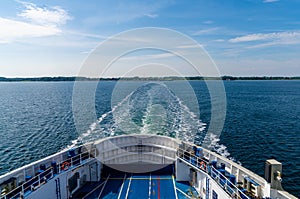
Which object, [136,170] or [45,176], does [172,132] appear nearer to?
[136,170]

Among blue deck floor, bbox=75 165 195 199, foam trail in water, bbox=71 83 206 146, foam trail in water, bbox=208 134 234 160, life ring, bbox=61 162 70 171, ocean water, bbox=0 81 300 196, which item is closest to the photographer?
life ring, bbox=61 162 70 171

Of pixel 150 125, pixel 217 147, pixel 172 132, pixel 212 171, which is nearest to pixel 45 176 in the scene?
pixel 212 171

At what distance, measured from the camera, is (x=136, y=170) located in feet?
42.9

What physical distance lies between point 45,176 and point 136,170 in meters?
5.27

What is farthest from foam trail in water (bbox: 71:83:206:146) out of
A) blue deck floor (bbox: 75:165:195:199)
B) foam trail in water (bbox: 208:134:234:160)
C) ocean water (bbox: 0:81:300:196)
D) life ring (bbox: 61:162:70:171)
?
life ring (bbox: 61:162:70:171)

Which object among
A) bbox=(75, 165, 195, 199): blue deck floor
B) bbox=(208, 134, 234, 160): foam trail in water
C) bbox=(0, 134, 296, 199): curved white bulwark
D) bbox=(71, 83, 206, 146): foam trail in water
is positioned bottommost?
bbox=(208, 134, 234, 160): foam trail in water

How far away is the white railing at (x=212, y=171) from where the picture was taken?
7.76 m

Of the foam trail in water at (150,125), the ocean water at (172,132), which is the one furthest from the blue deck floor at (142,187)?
the foam trail in water at (150,125)

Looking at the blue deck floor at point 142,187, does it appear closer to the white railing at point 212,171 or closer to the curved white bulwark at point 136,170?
the curved white bulwark at point 136,170

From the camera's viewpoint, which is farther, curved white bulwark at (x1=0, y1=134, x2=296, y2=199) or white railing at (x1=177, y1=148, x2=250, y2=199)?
curved white bulwark at (x1=0, y1=134, x2=296, y2=199)

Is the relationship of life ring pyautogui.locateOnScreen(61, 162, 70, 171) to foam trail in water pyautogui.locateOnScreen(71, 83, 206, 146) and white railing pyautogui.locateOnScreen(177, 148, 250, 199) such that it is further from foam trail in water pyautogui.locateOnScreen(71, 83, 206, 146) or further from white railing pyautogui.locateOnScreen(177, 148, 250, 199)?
foam trail in water pyautogui.locateOnScreen(71, 83, 206, 146)

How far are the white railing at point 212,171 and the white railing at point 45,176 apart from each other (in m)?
4.84

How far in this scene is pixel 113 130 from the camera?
27719 mm

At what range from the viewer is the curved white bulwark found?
805 centimetres
